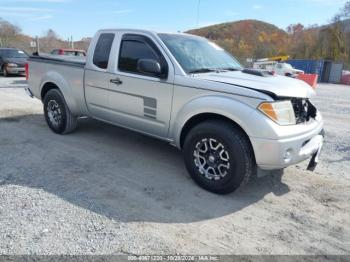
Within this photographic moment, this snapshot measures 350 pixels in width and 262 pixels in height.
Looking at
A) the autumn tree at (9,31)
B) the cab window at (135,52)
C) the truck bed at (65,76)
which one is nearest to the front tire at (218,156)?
the cab window at (135,52)

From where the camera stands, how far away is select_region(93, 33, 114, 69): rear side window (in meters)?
5.23

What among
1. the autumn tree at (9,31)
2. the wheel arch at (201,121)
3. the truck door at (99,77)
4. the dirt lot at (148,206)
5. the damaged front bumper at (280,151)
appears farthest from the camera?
the autumn tree at (9,31)

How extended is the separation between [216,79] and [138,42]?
1.45 metres

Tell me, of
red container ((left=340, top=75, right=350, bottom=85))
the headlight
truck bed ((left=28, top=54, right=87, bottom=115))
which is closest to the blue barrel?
red container ((left=340, top=75, right=350, bottom=85))

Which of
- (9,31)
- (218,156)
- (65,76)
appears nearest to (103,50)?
(65,76)

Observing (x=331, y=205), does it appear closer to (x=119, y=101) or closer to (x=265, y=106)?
(x=265, y=106)

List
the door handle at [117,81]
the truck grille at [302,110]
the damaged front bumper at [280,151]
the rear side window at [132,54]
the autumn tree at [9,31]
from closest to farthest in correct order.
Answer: the damaged front bumper at [280,151] → the truck grille at [302,110] → the rear side window at [132,54] → the door handle at [117,81] → the autumn tree at [9,31]

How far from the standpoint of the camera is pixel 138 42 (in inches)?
191

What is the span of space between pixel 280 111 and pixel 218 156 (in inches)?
34.4

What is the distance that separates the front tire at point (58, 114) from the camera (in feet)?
19.8

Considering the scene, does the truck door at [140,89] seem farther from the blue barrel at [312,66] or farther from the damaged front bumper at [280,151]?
the blue barrel at [312,66]

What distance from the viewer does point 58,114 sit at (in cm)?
619

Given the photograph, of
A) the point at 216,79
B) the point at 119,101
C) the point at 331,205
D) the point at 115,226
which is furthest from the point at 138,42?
the point at 331,205

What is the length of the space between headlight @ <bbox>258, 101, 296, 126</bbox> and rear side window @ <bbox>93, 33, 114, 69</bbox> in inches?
106
